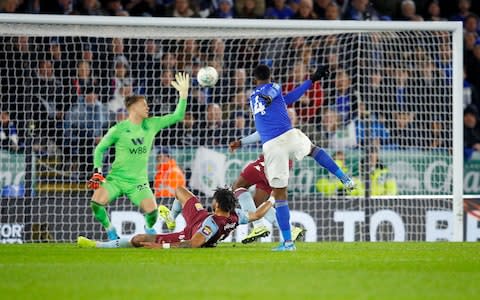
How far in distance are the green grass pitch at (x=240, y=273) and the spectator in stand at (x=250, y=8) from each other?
7090 millimetres

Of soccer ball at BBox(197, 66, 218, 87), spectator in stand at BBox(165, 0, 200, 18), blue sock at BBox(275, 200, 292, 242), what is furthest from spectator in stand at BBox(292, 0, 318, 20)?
blue sock at BBox(275, 200, 292, 242)

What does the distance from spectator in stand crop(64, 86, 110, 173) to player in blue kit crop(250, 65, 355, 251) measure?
4803 mm

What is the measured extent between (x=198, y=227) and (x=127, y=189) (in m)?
1.91

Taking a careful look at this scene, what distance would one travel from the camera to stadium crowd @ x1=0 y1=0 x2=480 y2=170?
17156 millimetres

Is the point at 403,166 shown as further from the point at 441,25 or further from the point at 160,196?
the point at 160,196

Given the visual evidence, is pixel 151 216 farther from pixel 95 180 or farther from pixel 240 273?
pixel 240 273

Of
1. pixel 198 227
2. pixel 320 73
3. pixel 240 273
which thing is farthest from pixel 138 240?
pixel 240 273

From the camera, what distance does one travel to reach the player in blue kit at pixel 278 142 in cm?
1262

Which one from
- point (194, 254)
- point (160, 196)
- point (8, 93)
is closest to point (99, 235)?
point (160, 196)

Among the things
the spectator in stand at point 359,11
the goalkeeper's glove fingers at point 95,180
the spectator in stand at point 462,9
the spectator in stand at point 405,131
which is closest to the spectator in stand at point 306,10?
the spectator in stand at point 359,11

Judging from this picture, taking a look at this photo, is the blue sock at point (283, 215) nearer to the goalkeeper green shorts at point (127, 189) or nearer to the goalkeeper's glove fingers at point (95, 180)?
the goalkeeper's glove fingers at point (95, 180)

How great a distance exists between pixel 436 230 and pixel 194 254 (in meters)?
6.22

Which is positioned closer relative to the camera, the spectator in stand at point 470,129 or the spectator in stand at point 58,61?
the spectator in stand at point 58,61

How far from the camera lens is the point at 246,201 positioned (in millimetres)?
14469
